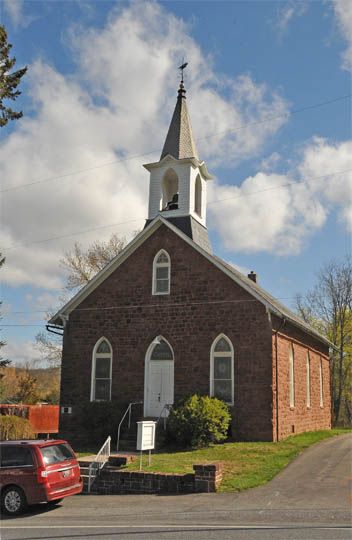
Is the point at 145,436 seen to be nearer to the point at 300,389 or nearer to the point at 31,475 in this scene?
the point at 31,475

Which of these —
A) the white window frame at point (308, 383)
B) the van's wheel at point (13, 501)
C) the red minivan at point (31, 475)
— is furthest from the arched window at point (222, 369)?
the van's wheel at point (13, 501)

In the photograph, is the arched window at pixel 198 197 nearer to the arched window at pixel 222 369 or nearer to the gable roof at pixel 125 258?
the gable roof at pixel 125 258

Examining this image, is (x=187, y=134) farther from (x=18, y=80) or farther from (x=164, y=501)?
(x=164, y=501)

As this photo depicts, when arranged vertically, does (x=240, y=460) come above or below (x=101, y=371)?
below

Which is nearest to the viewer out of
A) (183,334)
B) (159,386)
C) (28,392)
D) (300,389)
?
(183,334)

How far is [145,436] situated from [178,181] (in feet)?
44.3

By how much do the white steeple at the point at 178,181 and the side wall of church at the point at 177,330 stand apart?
2066 millimetres

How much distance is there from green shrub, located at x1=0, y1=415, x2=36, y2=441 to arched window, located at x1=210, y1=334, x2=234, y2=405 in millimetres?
8983

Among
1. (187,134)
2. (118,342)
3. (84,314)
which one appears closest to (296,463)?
(118,342)

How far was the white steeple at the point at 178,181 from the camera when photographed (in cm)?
2636

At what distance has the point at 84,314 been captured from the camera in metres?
25.4

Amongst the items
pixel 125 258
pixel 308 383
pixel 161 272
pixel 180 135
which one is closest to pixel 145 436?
pixel 161 272

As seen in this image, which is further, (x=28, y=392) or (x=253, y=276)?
(x=28, y=392)

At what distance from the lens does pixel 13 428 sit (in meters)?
25.7
